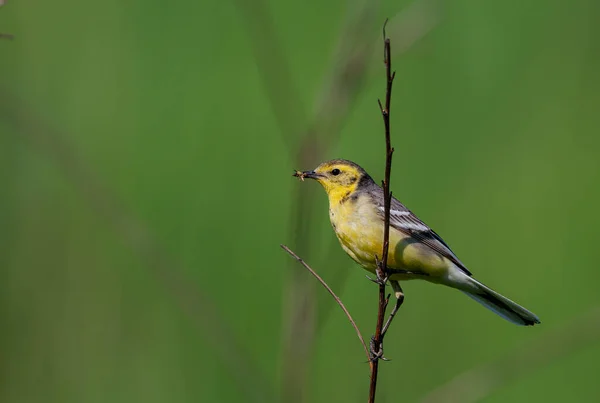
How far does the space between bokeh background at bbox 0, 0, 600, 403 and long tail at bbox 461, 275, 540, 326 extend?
0.88 m

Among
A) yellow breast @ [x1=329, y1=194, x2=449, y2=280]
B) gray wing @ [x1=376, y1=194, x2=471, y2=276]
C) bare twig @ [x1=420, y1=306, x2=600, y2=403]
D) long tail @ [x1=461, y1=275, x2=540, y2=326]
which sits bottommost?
bare twig @ [x1=420, y1=306, x2=600, y2=403]

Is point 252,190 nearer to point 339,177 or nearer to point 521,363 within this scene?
point 339,177

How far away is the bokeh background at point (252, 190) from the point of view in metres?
4.80

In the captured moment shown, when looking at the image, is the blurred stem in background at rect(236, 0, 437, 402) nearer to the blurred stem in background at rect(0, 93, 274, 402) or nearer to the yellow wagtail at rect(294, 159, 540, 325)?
the blurred stem in background at rect(0, 93, 274, 402)

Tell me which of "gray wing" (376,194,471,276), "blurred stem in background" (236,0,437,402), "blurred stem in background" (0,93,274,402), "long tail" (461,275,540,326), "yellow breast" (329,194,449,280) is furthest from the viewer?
"gray wing" (376,194,471,276)

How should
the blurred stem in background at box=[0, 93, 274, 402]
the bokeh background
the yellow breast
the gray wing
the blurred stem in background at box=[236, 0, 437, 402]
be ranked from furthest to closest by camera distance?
the bokeh background
the gray wing
the yellow breast
the blurred stem in background at box=[0, 93, 274, 402]
the blurred stem in background at box=[236, 0, 437, 402]

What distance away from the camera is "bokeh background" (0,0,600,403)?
15.8 ft

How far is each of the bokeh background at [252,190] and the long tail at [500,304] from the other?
2.90ft

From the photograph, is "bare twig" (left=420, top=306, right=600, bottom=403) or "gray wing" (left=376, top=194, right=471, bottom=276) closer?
"bare twig" (left=420, top=306, right=600, bottom=403)

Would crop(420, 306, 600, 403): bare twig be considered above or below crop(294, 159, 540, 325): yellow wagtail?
Result: below

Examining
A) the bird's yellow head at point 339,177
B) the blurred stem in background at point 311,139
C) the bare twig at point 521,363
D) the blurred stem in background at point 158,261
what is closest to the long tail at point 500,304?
the bare twig at point 521,363

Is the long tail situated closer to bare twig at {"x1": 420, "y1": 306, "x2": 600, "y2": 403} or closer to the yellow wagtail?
the yellow wagtail

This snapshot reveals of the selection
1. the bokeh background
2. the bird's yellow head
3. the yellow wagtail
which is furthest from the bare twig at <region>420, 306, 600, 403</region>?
the bokeh background

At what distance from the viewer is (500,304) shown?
3.64m
